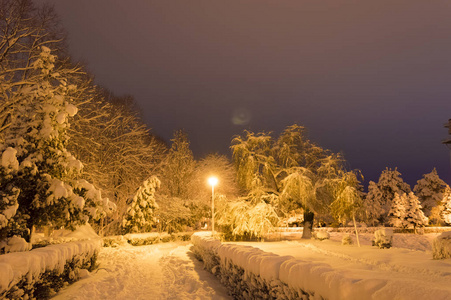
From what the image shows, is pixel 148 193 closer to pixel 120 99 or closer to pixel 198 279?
A: pixel 120 99

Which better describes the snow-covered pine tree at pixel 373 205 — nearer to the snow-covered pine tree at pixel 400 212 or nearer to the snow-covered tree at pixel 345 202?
the snow-covered pine tree at pixel 400 212

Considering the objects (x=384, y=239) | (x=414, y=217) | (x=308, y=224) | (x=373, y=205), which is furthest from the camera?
(x=373, y=205)

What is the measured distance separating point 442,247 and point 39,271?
46.2ft

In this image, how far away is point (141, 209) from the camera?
27469mm

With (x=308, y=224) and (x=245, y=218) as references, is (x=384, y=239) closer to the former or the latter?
(x=308, y=224)

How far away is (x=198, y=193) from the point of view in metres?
40.1

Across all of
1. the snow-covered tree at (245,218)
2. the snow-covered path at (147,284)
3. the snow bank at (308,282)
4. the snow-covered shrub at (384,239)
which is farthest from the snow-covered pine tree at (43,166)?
the snow-covered shrub at (384,239)

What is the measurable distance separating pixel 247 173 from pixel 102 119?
40.2ft

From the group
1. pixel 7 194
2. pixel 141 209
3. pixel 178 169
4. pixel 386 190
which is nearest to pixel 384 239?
pixel 141 209

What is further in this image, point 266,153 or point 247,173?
point 266,153

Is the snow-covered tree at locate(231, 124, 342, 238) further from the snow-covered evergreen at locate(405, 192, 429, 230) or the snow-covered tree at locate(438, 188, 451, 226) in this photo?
the snow-covered tree at locate(438, 188, 451, 226)

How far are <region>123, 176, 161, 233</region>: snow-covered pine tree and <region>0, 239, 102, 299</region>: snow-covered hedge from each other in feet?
52.7

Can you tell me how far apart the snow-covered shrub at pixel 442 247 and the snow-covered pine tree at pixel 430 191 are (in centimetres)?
4630

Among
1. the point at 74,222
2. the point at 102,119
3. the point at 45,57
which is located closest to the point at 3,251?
the point at 74,222
